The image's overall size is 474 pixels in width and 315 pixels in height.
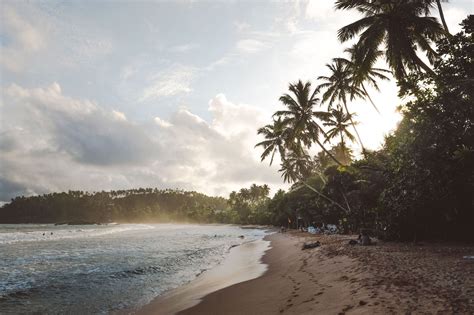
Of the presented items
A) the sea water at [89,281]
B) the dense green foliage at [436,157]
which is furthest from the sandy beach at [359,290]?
the dense green foliage at [436,157]

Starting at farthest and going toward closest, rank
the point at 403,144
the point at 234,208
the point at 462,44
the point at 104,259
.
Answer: the point at 234,208
the point at 104,259
the point at 403,144
the point at 462,44

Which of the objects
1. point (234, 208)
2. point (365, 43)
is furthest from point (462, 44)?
point (234, 208)

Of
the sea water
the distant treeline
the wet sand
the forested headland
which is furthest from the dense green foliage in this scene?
the distant treeline

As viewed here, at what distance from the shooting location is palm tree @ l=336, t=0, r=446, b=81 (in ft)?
55.7

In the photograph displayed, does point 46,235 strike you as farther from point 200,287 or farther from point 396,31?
point 396,31

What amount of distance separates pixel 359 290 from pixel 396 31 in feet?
49.1

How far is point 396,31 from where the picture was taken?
17141 millimetres

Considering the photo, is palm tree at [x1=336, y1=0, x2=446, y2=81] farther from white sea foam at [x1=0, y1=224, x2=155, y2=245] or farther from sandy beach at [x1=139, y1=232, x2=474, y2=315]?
white sea foam at [x1=0, y1=224, x2=155, y2=245]

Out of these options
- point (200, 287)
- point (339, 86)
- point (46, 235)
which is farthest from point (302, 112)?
point (46, 235)

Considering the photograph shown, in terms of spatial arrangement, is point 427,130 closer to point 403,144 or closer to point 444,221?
point 403,144

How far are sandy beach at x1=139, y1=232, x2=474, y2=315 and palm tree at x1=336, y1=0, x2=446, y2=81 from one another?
412 inches

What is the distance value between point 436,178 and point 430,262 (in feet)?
17.6

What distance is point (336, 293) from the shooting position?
761cm

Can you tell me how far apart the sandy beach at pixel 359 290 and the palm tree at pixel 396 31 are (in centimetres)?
1047
